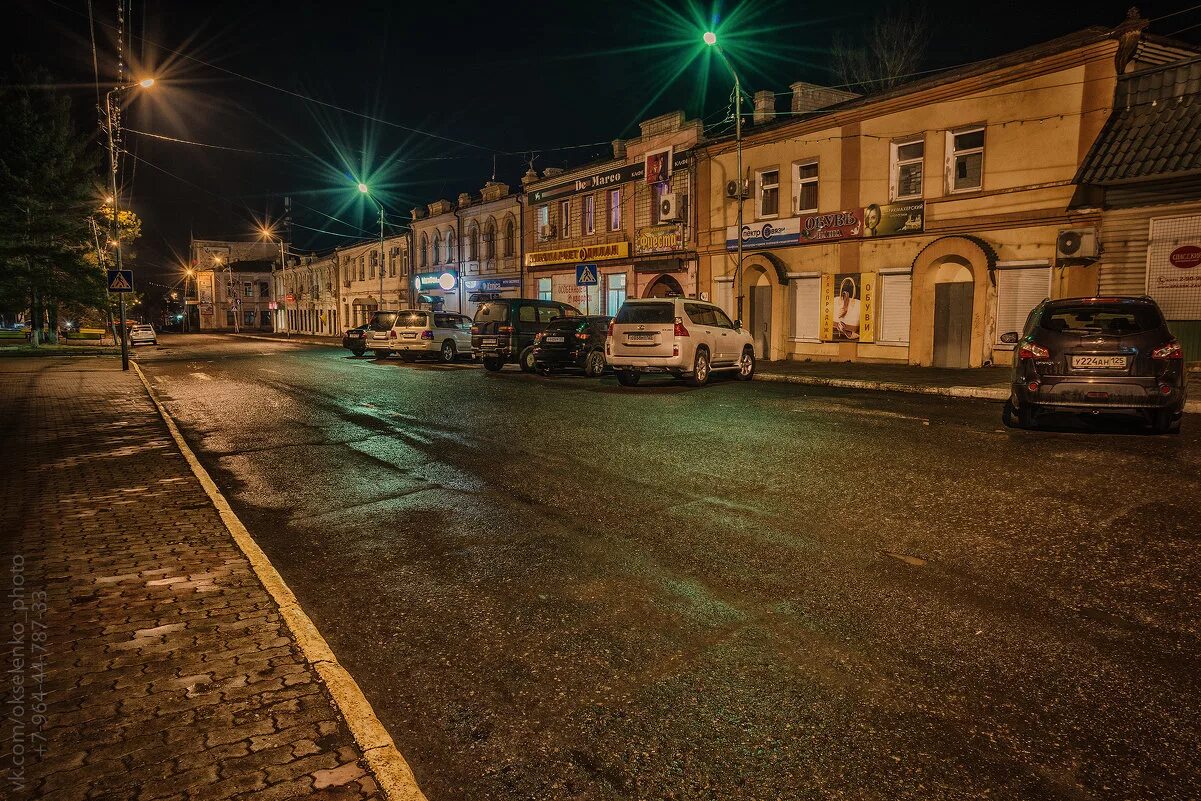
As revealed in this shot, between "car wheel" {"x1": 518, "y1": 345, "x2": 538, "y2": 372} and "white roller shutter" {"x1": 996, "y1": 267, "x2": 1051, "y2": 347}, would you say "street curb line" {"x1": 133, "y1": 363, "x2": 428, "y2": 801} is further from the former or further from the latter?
"white roller shutter" {"x1": 996, "y1": 267, "x2": 1051, "y2": 347}

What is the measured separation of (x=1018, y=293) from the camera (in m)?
18.0

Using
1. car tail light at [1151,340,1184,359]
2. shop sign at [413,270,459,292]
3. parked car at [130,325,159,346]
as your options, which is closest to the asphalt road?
car tail light at [1151,340,1184,359]

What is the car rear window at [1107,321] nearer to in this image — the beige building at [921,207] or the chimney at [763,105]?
the beige building at [921,207]

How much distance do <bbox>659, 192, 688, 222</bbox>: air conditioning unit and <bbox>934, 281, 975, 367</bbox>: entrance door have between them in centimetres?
1139

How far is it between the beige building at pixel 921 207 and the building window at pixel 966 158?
4cm

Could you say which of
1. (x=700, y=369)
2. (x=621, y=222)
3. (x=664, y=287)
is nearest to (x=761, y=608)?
(x=700, y=369)

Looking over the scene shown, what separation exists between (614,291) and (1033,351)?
24496 mm

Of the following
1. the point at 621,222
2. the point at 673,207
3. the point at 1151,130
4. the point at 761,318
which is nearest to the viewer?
the point at 1151,130

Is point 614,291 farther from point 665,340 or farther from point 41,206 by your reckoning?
point 41,206

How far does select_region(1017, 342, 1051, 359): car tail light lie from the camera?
880 centimetres

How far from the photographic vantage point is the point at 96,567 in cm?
451

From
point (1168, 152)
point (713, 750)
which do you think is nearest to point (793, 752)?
point (713, 750)

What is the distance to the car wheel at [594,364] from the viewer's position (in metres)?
18.2

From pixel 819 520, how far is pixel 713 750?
314cm
